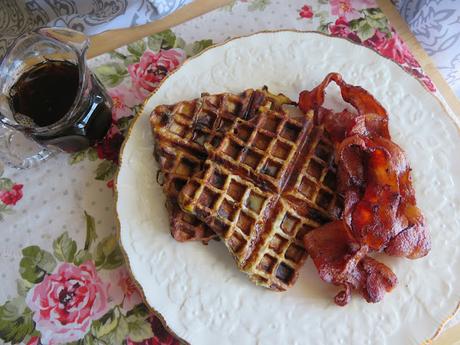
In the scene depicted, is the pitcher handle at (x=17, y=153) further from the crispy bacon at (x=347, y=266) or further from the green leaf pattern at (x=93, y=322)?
the crispy bacon at (x=347, y=266)

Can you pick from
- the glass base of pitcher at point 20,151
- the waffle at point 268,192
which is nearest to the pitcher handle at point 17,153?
the glass base of pitcher at point 20,151

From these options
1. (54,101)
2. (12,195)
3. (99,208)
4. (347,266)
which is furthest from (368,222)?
(12,195)

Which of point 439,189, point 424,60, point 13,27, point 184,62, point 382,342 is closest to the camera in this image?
point 382,342

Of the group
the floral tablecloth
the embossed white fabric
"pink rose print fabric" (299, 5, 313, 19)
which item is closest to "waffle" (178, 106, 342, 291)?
the floral tablecloth

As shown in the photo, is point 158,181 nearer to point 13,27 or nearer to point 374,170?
point 374,170

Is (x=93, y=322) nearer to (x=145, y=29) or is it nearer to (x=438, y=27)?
(x=145, y=29)

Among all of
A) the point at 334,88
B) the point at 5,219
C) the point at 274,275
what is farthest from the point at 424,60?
the point at 5,219
